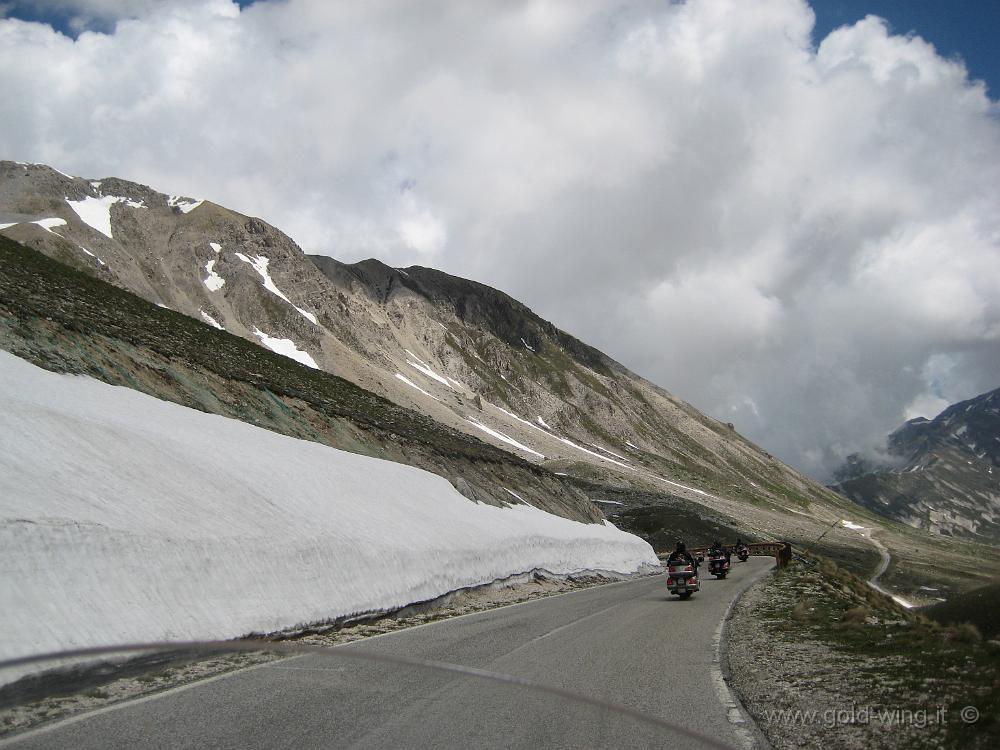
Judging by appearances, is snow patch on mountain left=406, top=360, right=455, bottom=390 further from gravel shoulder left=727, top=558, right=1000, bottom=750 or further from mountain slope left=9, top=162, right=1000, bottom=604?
gravel shoulder left=727, top=558, right=1000, bottom=750

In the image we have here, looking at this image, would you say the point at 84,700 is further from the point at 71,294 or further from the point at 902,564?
the point at 902,564

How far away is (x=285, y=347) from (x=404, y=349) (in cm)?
3801

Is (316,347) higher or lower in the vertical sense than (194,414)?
higher

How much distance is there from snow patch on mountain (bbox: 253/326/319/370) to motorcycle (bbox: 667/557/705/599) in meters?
83.5

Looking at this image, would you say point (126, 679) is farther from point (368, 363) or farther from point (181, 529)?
point (368, 363)

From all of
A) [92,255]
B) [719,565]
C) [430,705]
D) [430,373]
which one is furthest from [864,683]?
[430,373]

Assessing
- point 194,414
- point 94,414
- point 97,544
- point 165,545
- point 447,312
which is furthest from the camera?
point 447,312

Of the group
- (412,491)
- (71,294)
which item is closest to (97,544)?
(412,491)

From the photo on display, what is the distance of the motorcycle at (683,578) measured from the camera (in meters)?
21.1

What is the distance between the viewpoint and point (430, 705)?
6.91 m

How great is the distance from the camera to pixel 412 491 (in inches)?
1011

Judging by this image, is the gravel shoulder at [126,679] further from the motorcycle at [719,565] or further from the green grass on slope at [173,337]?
the motorcycle at [719,565]

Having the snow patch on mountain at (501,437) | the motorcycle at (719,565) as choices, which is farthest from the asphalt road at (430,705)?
the snow patch on mountain at (501,437)

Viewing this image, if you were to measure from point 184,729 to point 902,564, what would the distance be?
334 ft
